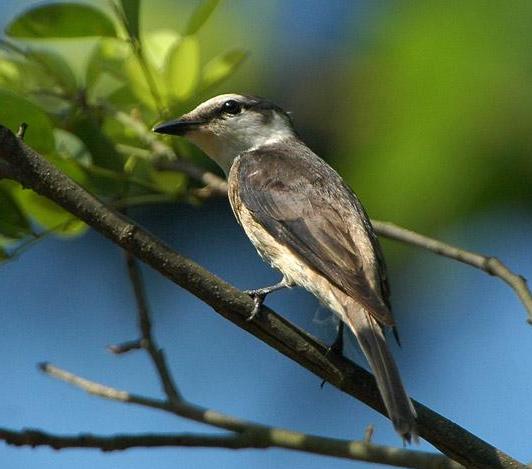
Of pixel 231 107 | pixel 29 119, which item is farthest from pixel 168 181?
pixel 231 107

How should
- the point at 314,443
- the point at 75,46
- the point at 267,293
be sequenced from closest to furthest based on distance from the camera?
the point at 314,443 < the point at 267,293 < the point at 75,46

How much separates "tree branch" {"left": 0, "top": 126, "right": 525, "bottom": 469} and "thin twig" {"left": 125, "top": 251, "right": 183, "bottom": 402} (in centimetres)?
47

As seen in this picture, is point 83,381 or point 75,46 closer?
point 83,381

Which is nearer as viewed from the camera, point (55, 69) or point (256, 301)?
point (256, 301)

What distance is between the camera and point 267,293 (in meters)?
3.45

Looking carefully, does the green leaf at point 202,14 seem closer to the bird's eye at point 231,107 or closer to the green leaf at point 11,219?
the green leaf at point 11,219

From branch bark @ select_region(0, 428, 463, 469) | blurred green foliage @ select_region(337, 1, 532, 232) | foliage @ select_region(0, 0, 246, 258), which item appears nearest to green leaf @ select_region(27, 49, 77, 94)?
foliage @ select_region(0, 0, 246, 258)

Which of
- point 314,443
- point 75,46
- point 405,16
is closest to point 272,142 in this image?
point 405,16

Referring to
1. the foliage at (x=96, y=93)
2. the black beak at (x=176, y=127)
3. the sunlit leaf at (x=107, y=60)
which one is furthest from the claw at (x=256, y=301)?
the sunlit leaf at (x=107, y=60)

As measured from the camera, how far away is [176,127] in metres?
3.95

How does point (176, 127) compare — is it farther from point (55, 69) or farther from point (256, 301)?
point (256, 301)

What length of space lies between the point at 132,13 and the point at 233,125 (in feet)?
5.28

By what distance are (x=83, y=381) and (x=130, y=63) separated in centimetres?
109

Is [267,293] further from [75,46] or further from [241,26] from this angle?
[241,26]
